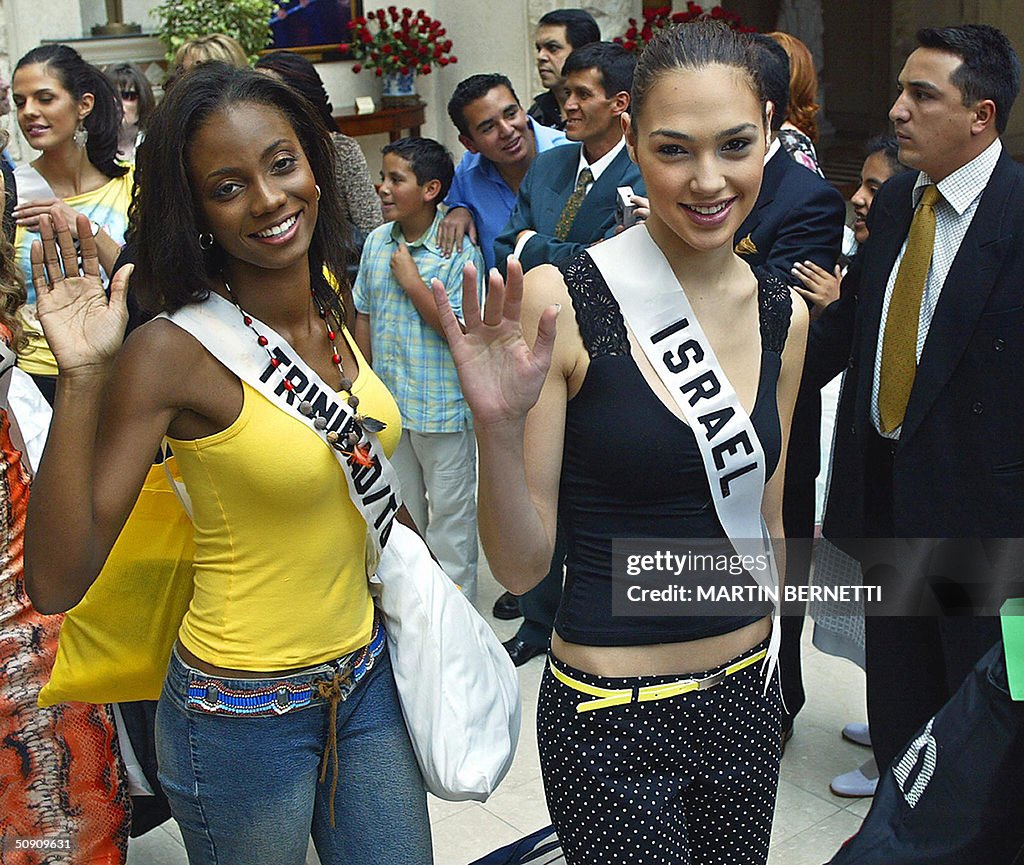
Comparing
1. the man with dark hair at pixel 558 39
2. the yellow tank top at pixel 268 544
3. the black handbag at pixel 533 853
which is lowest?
the black handbag at pixel 533 853

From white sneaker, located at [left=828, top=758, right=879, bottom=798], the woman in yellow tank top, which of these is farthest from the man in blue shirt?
the woman in yellow tank top

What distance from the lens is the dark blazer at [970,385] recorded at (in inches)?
115

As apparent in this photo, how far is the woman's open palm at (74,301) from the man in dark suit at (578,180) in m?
1.92

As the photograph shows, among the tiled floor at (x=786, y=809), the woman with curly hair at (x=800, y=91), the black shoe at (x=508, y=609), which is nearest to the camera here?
the tiled floor at (x=786, y=809)

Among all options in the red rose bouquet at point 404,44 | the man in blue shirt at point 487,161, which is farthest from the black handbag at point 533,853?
the red rose bouquet at point 404,44

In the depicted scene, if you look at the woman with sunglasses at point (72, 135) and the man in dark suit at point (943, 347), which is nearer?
the man in dark suit at point (943, 347)

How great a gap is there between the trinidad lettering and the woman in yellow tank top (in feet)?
1.71

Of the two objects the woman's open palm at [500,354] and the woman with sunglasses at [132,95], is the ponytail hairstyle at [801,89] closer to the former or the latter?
the woman's open palm at [500,354]

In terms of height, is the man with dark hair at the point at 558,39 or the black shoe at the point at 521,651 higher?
the man with dark hair at the point at 558,39

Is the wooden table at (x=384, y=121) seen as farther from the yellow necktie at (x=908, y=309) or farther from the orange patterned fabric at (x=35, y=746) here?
the orange patterned fabric at (x=35, y=746)

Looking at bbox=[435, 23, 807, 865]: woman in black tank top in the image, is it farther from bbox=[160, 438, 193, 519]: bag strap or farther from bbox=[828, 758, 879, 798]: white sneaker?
bbox=[828, 758, 879, 798]: white sneaker

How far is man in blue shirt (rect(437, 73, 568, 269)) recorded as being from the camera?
448 cm

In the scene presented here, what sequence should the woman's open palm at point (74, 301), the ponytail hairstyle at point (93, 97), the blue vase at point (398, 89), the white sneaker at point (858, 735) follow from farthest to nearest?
the blue vase at point (398, 89), the ponytail hairstyle at point (93, 97), the white sneaker at point (858, 735), the woman's open palm at point (74, 301)

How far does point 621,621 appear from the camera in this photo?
1.99 m
